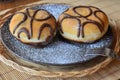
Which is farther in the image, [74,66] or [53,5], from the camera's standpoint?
[53,5]

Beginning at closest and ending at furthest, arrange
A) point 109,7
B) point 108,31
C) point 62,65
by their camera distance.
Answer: point 62,65
point 108,31
point 109,7

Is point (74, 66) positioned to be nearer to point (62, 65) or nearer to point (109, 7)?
point (62, 65)

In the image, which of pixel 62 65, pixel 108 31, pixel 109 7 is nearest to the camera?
pixel 62 65

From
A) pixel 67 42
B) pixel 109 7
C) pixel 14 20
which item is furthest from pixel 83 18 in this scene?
pixel 109 7

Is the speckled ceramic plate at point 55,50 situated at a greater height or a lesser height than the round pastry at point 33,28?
lesser
